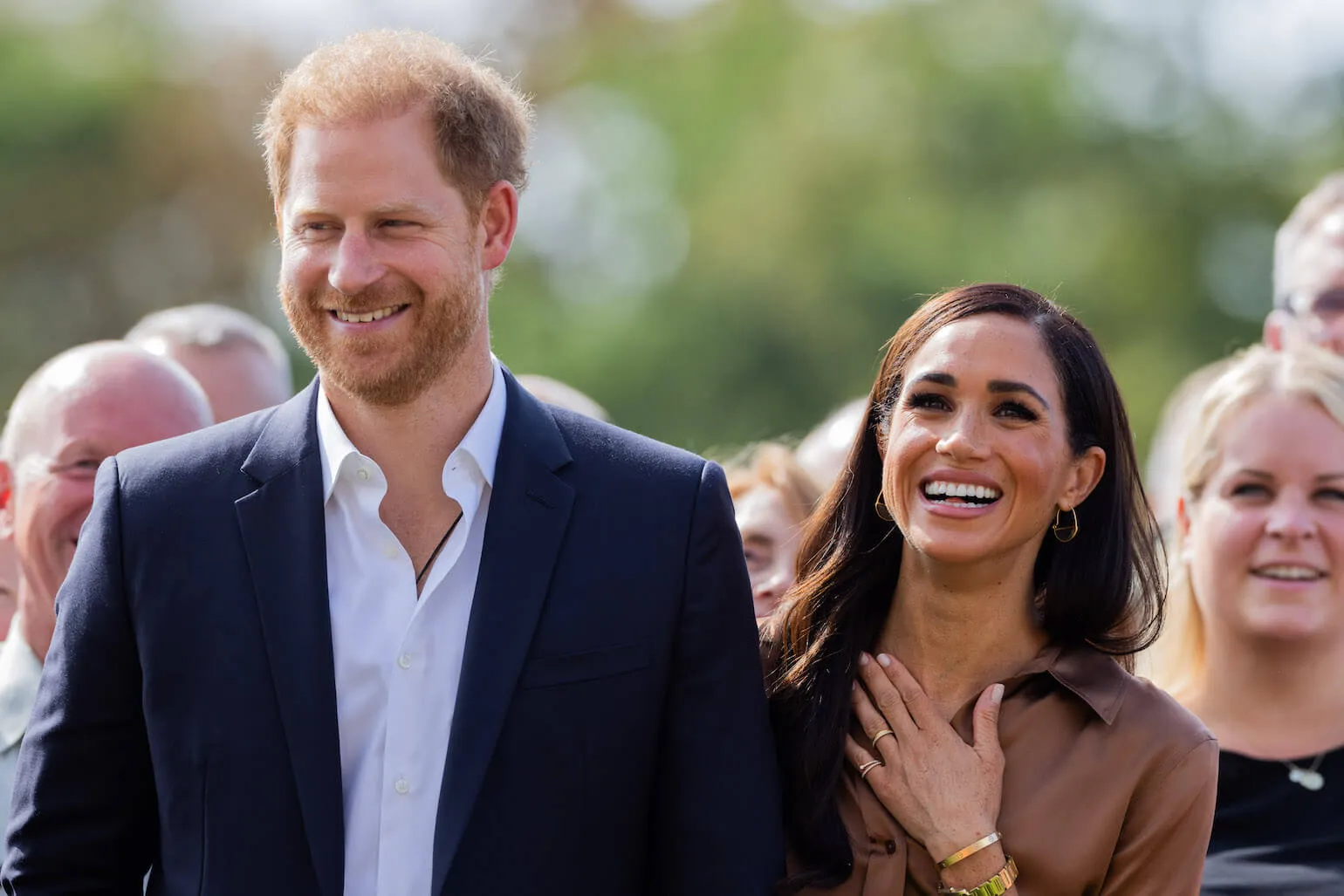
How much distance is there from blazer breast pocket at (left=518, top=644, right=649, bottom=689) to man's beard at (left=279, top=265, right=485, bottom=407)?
52cm

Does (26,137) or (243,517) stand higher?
(26,137)

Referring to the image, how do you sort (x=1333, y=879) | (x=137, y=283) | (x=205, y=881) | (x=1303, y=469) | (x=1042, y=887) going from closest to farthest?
(x=205, y=881) → (x=1042, y=887) → (x=1333, y=879) → (x=1303, y=469) → (x=137, y=283)

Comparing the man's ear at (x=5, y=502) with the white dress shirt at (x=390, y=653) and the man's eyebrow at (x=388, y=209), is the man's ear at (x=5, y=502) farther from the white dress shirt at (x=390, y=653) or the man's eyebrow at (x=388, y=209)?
the man's eyebrow at (x=388, y=209)

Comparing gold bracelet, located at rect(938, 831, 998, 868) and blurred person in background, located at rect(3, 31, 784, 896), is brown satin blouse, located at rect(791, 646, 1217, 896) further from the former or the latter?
blurred person in background, located at rect(3, 31, 784, 896)

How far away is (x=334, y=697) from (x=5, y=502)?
173 centimetres

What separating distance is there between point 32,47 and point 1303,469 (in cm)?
2268

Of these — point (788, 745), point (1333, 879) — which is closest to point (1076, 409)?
point (788, 745)

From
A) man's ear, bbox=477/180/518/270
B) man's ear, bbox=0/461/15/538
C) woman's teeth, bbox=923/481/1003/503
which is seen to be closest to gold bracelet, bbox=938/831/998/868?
woman's teeth, bbox=923/481/1003/503

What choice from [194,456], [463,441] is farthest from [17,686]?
[463,441]

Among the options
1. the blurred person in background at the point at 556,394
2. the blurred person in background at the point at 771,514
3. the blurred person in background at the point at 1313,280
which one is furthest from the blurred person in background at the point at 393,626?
the blurred person in background at the point at 1313,280

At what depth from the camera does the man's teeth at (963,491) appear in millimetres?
3275

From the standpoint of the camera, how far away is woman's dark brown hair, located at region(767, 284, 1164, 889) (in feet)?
11.0

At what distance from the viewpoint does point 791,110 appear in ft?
74.3

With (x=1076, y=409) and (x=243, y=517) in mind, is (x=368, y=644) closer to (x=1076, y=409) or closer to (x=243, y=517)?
(x=243, y=517)
